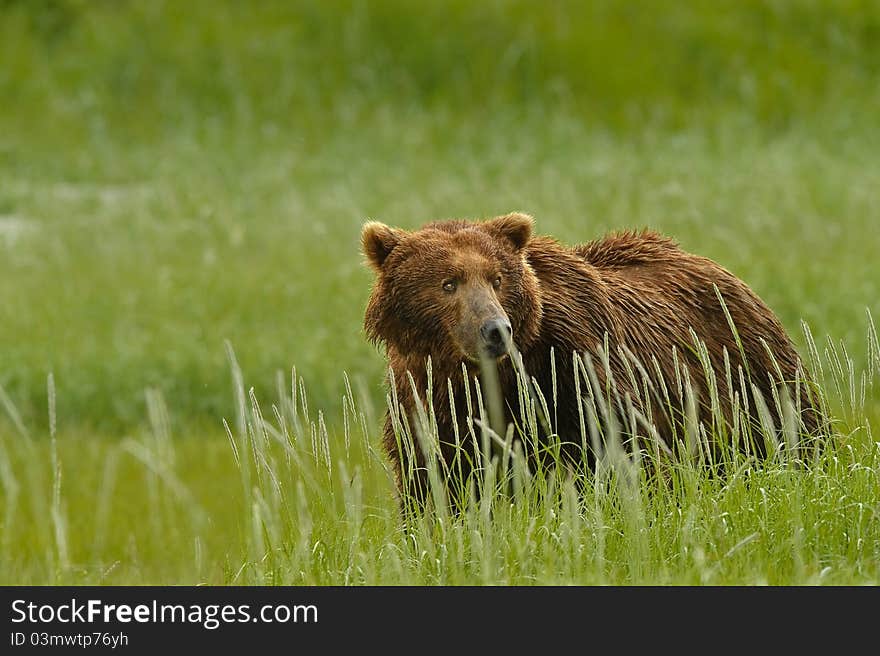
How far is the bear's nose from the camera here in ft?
13.6

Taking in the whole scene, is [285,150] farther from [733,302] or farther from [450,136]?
[733,302]

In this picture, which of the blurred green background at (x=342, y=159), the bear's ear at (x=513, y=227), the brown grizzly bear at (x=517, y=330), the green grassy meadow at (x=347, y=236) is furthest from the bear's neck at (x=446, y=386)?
the blurred green background at (x=342, y=159)

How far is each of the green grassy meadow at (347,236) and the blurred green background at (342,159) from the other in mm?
49

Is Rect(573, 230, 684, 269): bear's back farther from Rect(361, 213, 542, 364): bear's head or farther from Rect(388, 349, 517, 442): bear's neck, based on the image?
Rect(388, 349, 517, 442): bear's neck

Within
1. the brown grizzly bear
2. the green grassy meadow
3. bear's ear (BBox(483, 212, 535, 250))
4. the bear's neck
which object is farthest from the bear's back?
the bear's neck

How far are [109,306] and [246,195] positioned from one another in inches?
203

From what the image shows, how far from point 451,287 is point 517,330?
28 centimetres

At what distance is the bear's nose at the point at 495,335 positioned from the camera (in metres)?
4.15

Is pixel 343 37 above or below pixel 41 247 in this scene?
above

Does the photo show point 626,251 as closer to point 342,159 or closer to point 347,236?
point 347,236

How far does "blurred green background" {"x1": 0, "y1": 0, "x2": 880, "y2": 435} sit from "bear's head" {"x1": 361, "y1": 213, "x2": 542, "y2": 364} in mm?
4141

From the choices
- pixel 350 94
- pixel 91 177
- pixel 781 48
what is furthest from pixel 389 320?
pixel 781 48

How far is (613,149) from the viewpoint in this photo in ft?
59.7

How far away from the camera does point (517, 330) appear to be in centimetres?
450
